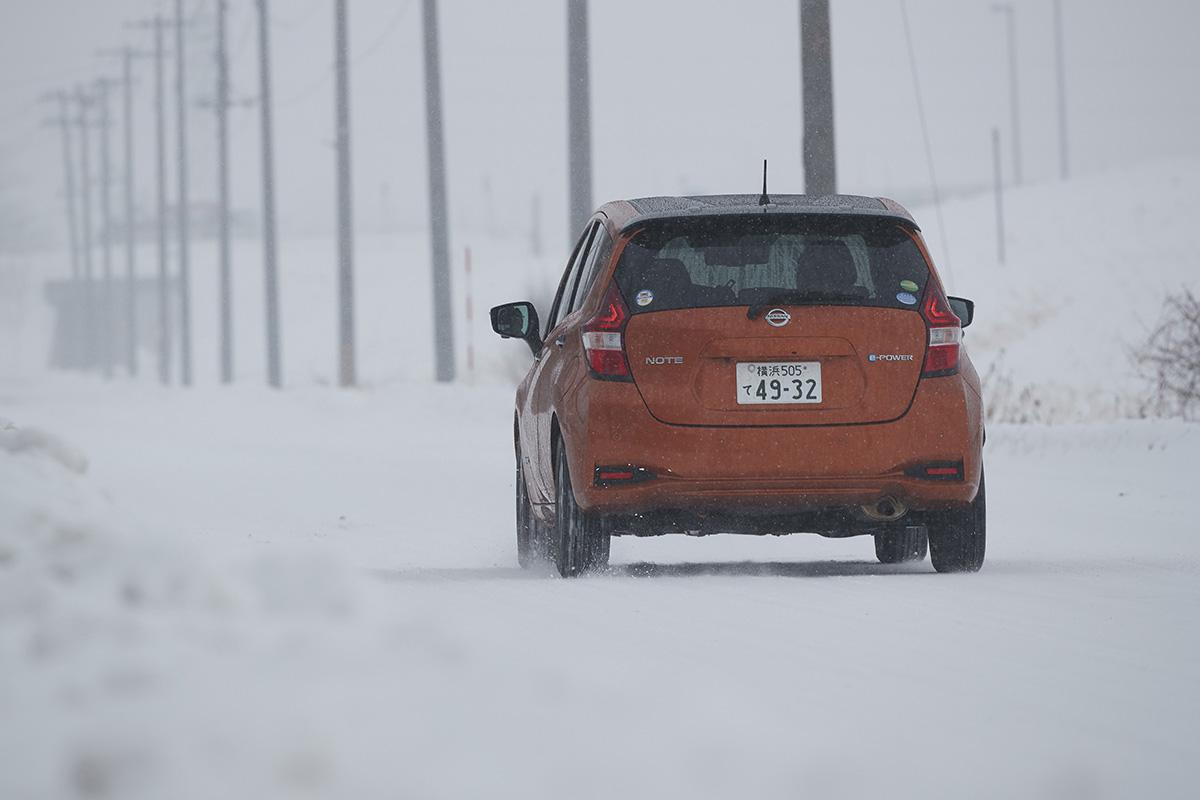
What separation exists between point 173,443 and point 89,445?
990mm

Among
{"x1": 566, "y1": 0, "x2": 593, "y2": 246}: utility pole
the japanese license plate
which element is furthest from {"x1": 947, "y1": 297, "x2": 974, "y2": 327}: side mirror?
{"x1": 566, "y1": 0, "x2": 593, "y2": 246}: utility pole

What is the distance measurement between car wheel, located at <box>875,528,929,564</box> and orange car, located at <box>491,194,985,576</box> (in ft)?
3.88

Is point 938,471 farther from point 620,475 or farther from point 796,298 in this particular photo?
point 620,475

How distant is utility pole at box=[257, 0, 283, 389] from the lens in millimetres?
51656

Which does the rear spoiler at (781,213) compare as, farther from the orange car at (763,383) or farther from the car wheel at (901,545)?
the car wheel at (901,545)

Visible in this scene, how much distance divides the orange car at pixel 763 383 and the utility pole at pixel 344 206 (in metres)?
35.4

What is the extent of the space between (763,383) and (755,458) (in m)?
0.30

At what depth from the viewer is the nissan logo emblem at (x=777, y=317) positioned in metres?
8.16

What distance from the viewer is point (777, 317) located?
26.8 feet

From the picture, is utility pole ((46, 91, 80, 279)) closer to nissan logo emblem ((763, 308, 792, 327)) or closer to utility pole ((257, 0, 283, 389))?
utility pole ((257, 0, 283, 389))

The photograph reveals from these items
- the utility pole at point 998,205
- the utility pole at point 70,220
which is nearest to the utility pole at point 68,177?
the utility pole at point 70,220

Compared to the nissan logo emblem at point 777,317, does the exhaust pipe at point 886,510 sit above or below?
below

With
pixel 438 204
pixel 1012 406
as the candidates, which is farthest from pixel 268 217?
pixel 1012 406

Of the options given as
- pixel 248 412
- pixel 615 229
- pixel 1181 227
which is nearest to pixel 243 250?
pixel 1181 227
